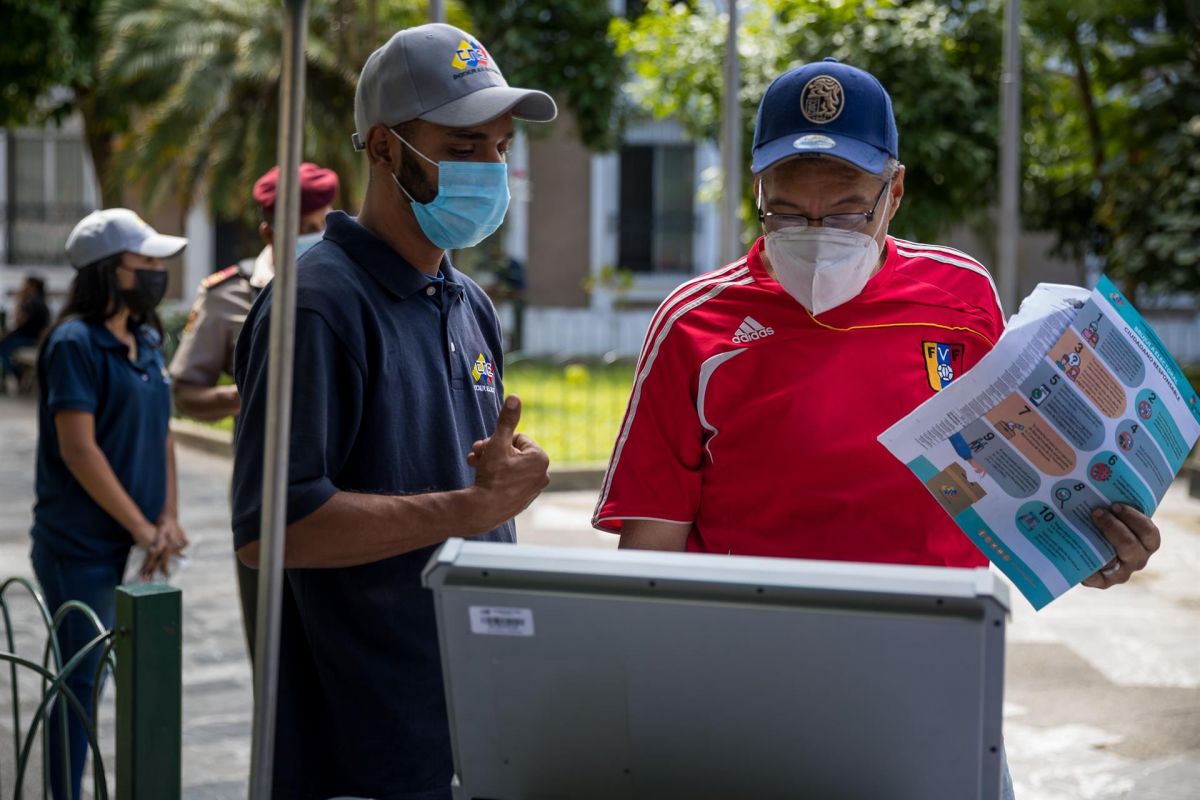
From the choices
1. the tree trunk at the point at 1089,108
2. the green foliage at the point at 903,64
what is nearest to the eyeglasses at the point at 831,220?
the green foliage at the point at 903,64

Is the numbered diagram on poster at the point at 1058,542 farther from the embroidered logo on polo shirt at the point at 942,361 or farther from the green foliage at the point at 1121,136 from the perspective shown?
the green foliage at the point at 1121,136

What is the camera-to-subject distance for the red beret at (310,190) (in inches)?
197

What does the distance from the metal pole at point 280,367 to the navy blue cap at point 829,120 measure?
2.90 feet

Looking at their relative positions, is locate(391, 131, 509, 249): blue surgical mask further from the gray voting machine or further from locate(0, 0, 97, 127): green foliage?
locate(0, 0, 97, 127): green foliage

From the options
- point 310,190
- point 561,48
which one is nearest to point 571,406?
point 561,48

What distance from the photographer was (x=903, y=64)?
13852 millimetres

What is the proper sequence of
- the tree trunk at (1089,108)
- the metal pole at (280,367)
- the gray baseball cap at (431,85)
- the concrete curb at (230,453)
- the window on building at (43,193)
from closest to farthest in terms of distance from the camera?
the metal pole at (280,367) < the gray baseball cap at (431,85) < the concrete curb at (230,453) < the tree trunk at (1089,108) < the window on building at (43,193)

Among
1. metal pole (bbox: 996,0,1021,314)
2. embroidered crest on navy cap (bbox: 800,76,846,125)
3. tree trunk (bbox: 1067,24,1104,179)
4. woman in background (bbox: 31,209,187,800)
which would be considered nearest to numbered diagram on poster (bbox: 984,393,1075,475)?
embroidered crest on navy cap (bbox: 800,76,846,125)

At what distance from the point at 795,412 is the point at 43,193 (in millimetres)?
27537

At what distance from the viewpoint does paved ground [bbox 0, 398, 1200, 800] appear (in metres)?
5.31

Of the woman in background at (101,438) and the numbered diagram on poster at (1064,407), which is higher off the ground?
the numbered diagram on poster at (1064,407)

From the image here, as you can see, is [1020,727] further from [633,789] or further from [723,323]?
[633,789]

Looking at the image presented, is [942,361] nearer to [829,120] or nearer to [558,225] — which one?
[829,120]

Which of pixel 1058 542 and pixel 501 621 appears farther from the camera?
pixel 1058 542
